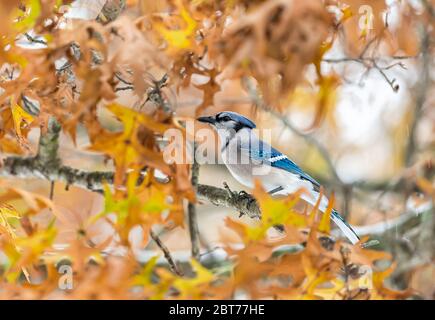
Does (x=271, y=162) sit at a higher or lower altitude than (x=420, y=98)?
lower

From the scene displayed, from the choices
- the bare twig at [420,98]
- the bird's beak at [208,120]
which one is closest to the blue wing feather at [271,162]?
the bird's beak at [208,120]

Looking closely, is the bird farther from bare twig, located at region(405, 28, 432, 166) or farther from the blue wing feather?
bare twig, located at region(405, 28, 432, 166)

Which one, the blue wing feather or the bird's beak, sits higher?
the bird's beak

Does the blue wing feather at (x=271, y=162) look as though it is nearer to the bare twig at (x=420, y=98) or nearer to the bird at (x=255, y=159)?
the bird at (x=255, y=159)

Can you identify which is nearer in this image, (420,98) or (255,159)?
(255,159)

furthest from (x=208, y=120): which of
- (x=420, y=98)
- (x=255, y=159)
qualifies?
(x=420, y=98)

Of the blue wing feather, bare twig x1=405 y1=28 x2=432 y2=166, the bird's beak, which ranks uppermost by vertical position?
bare twig x1=405 y1=28 x2=432 y2=166

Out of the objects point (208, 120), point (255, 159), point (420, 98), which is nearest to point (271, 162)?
point (255, 159)

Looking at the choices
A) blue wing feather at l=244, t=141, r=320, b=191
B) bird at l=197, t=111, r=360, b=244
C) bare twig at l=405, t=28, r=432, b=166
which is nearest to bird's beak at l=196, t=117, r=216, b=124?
bird at l=197, t=111, r=360, b=244

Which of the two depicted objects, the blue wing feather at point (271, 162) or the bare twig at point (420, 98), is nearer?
the blue wing feather at point (271, 162)

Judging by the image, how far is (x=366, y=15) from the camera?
3.27 feet

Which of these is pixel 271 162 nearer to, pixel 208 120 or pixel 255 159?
pixel 255 159

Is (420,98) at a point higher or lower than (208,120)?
higher
